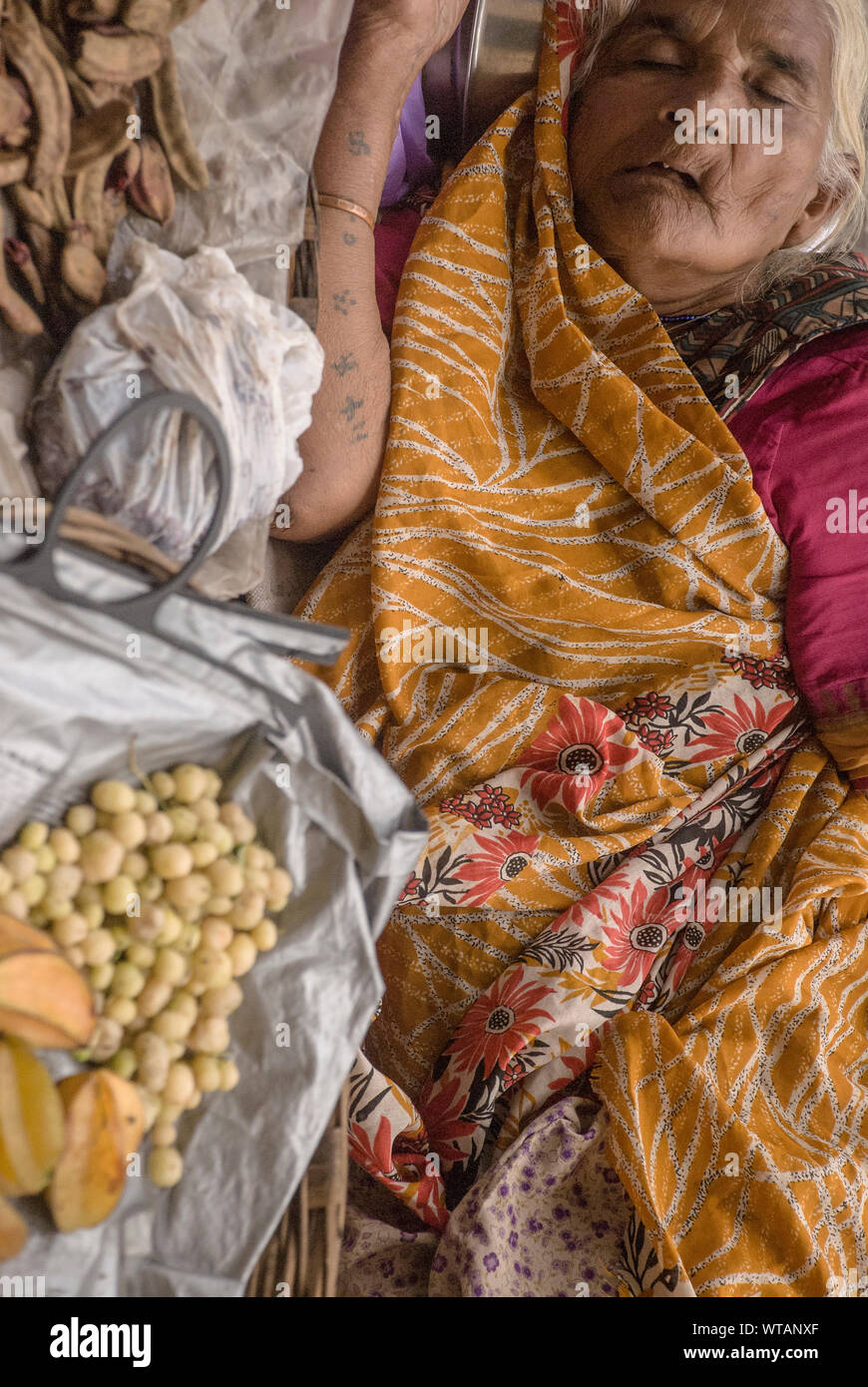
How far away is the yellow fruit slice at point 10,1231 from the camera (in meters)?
0.57

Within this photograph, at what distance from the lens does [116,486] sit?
Answer: 0.62m

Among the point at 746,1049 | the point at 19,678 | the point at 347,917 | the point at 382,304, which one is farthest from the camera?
the point at 382,304

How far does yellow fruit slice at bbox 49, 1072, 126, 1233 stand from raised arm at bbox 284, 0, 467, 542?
53 cm

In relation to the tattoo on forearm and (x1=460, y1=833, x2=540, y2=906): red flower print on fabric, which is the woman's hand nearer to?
the tattoo on forearm

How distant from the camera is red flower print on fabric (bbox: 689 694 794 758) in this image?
988 millimetres

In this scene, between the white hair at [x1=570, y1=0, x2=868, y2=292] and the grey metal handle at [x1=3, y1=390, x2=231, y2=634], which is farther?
the white hair at [x1=570, y1=0, x2=868, y2=292]

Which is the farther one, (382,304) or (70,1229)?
(382,304)

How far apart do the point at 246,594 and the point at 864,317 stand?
0.72 meters

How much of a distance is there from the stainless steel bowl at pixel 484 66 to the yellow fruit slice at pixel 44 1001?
102 cm

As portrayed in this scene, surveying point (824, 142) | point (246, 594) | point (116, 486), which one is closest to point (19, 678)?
point (116, 486)

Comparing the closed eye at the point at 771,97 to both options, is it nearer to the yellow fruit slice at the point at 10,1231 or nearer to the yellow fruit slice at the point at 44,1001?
the yellow fruit slice at the point at 44,1001

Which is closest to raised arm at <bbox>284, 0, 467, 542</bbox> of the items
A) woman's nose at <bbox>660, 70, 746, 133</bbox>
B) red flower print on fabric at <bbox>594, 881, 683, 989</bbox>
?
woman's nose at <bbox>660, 70, 746, 133</bbox>

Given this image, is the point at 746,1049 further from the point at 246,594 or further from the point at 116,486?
the point at 116,486

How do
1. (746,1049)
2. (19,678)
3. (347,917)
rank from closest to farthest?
(19,678) < (347,917) < (746,1049)
